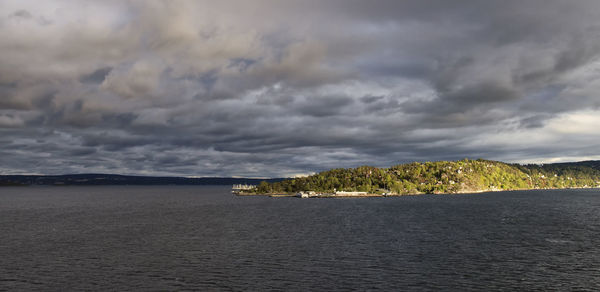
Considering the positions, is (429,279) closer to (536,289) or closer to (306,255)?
(536,289)

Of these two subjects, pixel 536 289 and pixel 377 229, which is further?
pixel 377 229

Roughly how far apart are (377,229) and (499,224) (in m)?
48.6

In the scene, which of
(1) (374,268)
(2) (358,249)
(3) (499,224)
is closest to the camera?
(1) (374,268)

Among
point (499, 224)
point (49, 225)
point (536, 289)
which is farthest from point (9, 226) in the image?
point (499, 224)

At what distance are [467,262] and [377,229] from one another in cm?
5206

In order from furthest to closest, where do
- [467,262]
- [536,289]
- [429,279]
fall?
[467,262] → [429,279] → [536,289]

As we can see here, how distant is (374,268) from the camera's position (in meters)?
70.5

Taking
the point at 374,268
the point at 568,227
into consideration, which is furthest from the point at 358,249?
the point at 568,227

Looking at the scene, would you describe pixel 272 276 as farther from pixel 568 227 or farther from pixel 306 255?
pixel 568 227

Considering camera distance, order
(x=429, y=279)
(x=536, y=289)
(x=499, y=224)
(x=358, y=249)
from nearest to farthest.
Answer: (x=536, y=289), (x=429, y=279), (x=358, y=249), (x=499, y=224)

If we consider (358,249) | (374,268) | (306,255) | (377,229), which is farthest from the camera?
(377,229)

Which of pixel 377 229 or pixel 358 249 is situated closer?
pixel 358 249

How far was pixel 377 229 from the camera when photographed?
416 feet

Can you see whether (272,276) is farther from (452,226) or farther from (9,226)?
(9,226)
